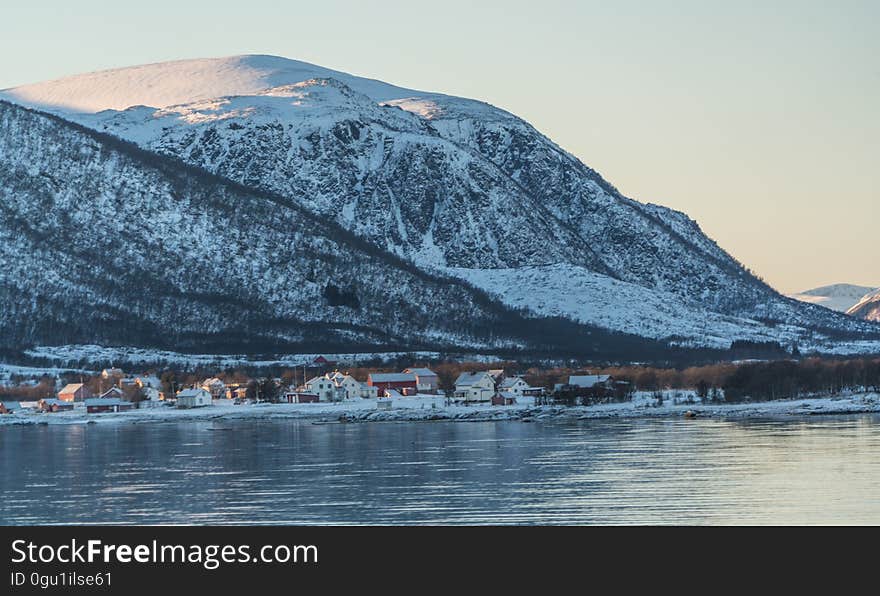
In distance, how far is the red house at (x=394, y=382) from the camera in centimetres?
18912

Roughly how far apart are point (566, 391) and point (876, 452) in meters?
78.1

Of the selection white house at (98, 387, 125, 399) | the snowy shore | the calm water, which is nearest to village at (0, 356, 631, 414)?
white house at (98, 387, 125, 399)

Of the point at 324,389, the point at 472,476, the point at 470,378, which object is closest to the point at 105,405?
the point at 324,389

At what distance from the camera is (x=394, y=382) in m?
190

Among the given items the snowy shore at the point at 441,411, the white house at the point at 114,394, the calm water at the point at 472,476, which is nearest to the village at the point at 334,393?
the white house at the point at 114,394

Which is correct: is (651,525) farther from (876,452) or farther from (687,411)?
(687,411)

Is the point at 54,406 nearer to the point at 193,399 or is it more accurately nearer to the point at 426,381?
the point at 193,399

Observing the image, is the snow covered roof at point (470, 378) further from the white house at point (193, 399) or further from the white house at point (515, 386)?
the white house at point (193, 399)

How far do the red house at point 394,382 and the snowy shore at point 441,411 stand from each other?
7.69 meters

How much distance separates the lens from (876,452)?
86.9m

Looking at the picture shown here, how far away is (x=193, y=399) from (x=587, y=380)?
155 ft

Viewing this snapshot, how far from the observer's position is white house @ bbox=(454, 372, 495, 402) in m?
176

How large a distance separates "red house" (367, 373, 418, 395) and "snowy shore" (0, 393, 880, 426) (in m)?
7.69
